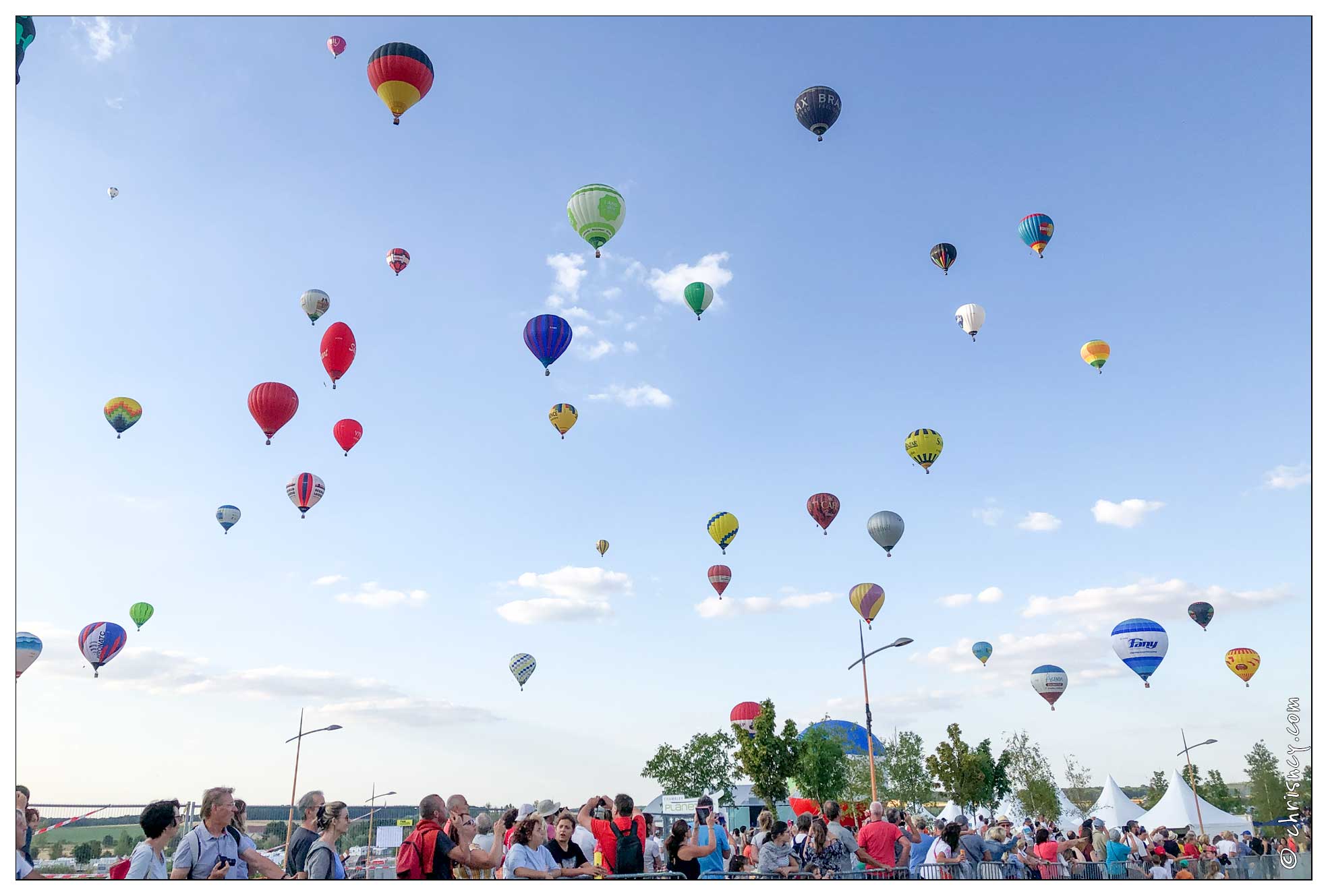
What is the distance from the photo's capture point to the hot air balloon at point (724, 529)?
41.0 meters

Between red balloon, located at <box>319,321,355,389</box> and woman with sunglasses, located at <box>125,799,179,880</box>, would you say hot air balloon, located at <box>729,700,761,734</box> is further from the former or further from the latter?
woman with sunglasses, located at <box>125,799,179,880</box>

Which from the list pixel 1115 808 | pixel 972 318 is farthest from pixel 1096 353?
pixel 1115 808

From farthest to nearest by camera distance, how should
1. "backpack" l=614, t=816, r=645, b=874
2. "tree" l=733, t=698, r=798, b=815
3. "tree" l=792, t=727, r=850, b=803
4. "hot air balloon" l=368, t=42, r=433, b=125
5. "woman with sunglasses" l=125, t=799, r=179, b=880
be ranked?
"tree" l=792, t=727, r=850, b=803
"tree" l=733, t=698, r=798, b=815
"hot air balloon" l=368, t=42, r=433, b=125
"backpack" l=614, t=816, r=645, b=874
"woman with sunglasses" l=125, t=799, r=179, b=880

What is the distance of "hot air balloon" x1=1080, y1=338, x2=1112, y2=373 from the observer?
38.2 meters

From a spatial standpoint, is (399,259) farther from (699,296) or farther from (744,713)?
(744,713)

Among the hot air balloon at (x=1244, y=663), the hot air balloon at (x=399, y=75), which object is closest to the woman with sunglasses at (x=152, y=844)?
the hot air balloon at (x=399, y=75)

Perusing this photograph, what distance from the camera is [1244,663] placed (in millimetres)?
38781

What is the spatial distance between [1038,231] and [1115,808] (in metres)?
28.9

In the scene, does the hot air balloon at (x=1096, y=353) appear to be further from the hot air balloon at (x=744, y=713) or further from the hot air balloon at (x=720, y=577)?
the hot air balloon at (x=744, y=713)

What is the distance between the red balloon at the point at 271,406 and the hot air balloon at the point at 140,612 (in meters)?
13.7

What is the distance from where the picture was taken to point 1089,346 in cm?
3831

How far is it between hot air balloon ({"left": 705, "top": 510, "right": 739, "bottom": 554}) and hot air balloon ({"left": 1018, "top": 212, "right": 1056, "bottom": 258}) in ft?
56.4

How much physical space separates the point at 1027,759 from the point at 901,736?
32.7 ft

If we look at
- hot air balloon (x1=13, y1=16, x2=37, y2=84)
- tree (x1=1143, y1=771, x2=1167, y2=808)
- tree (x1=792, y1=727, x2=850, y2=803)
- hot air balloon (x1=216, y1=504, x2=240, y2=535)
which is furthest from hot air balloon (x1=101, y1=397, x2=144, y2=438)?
tree (x1=1143, y1=771, x2=1167, y2=808)
